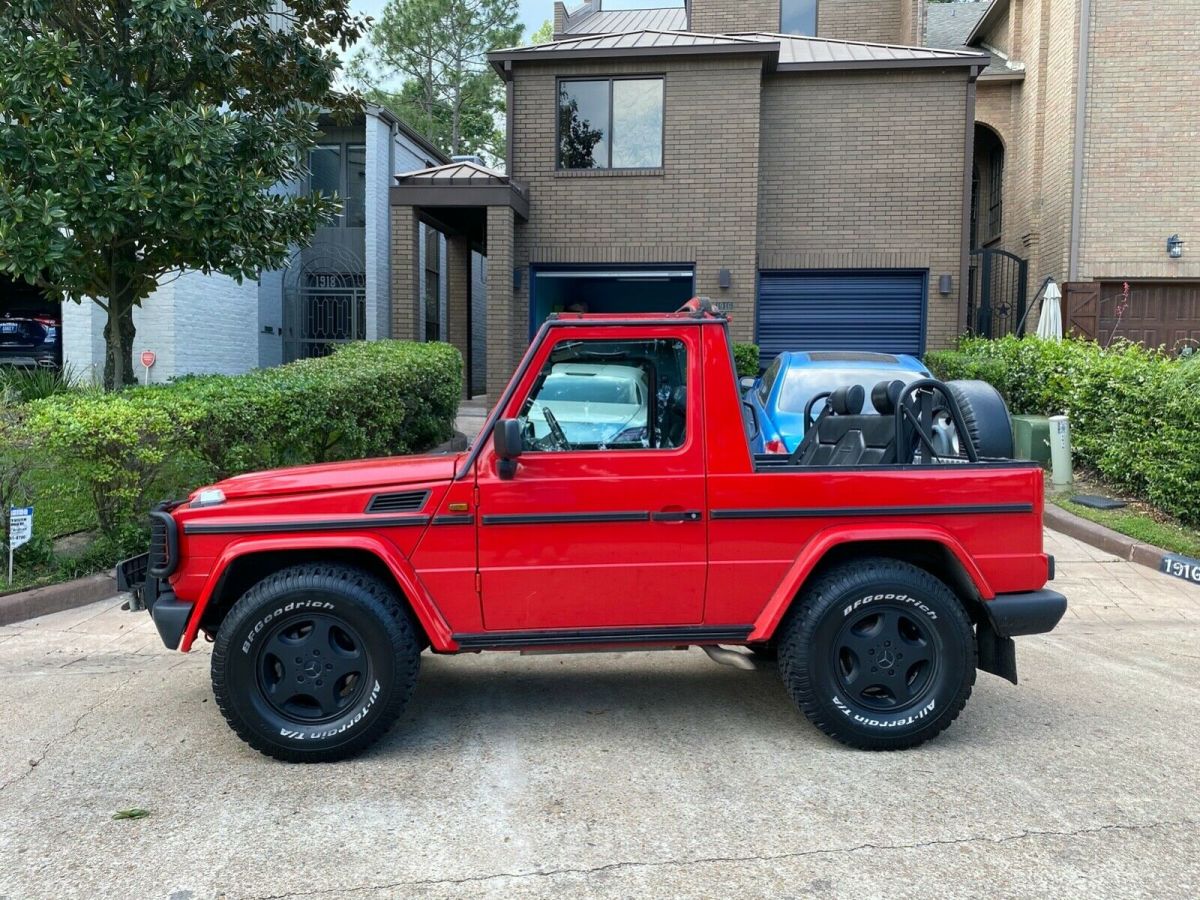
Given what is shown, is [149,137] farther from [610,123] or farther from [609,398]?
[610,123]

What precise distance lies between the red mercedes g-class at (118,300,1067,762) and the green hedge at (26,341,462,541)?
8.74ft

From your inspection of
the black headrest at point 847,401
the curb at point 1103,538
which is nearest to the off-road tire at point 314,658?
the black headrest at point 847,401

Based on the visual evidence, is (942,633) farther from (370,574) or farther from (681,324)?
(370,574)

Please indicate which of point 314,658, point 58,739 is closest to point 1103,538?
point 314,658

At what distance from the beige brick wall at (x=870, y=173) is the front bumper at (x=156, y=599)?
1288 cm

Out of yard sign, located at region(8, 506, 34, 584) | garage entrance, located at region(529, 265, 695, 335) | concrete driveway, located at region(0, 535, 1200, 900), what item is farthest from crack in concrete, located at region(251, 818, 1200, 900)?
garage entrance, located at region(529, 265, 695, 335)

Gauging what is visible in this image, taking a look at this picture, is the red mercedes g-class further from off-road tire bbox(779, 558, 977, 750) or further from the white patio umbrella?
the white patio umbrella

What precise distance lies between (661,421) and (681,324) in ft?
1.45

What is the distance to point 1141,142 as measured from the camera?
49.2 feet

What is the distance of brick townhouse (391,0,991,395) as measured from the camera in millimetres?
14914

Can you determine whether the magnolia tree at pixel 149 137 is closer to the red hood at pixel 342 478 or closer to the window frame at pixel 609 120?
the red hood at pixel 342 478

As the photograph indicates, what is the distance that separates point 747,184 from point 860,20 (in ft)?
28.2

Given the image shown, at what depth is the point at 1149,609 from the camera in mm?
6645

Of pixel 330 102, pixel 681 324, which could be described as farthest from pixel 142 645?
pixel 330 102
